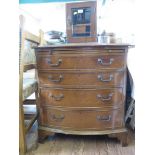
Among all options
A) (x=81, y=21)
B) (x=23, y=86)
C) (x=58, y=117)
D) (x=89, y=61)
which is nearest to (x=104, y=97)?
(x=89, y=61)

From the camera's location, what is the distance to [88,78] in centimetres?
142

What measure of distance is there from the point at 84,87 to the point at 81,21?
75 centimetres

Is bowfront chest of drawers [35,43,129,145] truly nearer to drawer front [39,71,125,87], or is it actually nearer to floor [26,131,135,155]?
Answer: drawer front [39,71,125,87]

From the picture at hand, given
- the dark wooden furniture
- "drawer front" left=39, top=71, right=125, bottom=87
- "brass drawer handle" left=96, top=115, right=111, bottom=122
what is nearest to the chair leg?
"drawer front" left=39, top=71, right=125, bottom=87

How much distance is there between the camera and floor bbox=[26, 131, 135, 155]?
1441 mm

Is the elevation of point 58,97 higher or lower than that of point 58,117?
higher

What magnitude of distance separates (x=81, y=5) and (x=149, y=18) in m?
1.28

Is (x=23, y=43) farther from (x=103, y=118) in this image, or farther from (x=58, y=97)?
(x=103, y=118)

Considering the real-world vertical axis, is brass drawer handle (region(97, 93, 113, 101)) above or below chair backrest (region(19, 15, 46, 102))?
below

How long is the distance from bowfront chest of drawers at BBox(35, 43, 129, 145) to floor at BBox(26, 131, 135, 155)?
103mm

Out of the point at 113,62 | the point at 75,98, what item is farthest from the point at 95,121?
the point at 113,62

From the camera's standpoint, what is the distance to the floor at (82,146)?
1.44 meters
